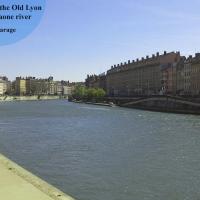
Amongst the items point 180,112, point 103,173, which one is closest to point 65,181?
point 103,173

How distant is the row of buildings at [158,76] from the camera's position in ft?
343

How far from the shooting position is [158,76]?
12350 cm

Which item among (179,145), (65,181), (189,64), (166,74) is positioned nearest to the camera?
(65,181)

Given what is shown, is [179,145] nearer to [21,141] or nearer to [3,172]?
[21,141]

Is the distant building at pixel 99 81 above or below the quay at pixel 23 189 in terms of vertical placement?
above

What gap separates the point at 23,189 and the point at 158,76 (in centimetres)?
11424

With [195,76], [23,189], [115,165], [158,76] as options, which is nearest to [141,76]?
[158,76]

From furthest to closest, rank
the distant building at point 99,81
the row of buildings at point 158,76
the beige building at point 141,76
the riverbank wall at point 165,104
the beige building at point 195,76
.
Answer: the distant building at point 99,81 < the beige building at point 141,76 < the row of buildings at point 158,76 < the beige building at point 195,76 < the riverbank wall at point 165,104

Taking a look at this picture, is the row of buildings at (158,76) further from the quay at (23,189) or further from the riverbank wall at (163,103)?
the quay at (23,189)

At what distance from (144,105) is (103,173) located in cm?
8060

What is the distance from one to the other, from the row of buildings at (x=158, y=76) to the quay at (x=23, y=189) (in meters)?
84.6

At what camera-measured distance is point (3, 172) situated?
12633 mm

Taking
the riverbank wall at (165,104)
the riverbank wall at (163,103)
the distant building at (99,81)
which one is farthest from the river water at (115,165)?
the distant building at (99,81)

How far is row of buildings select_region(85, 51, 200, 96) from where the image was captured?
105m
